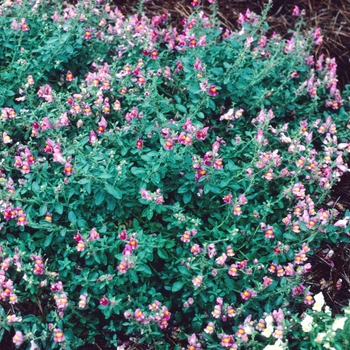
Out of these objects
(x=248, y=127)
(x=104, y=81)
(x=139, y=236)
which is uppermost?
(x=104, y=81)

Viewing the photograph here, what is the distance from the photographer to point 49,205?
9.80 ft

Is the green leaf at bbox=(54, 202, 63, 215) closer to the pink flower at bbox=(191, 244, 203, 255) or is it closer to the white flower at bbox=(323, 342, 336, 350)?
the pink flower at bbox=(191, 244, 203, 255)

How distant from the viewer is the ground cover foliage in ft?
9.18

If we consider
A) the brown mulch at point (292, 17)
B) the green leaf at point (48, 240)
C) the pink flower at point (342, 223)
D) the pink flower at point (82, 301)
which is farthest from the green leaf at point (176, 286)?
the brown mulch at point (292, 17)

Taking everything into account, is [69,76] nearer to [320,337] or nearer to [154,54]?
[154,54]

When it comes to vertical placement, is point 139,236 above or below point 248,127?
below

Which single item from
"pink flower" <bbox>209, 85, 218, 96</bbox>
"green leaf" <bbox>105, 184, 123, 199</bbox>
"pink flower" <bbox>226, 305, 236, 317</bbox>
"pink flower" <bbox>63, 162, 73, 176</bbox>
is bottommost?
"pink flower" <bbox>226, 305, 236, 317</bbox>

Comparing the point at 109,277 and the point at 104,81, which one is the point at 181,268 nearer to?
the point at 109,277

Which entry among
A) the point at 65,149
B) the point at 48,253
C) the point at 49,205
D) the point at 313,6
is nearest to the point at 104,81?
the point at 65,149

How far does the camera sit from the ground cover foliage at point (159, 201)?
2799 millimetres

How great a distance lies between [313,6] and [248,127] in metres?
1.86

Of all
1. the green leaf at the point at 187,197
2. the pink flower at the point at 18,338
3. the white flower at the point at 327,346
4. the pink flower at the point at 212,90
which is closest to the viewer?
the white flower at the point at 327,346

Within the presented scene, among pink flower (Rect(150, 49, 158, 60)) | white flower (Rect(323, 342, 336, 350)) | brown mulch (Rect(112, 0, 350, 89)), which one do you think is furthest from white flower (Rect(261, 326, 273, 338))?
brown mulch (Rect(112, 0, 350, 89))

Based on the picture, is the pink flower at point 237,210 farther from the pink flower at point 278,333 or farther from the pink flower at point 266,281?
the pink flower at point 278,333
